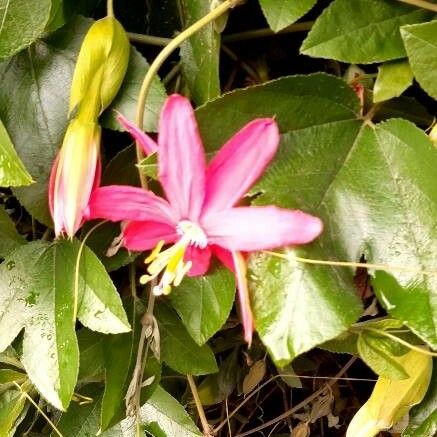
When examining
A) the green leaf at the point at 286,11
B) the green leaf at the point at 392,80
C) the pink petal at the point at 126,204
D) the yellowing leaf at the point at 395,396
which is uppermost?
the green leaf at the point at 286,11

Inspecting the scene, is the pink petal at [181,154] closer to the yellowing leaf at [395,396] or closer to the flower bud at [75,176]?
the flower bud at [75,176]

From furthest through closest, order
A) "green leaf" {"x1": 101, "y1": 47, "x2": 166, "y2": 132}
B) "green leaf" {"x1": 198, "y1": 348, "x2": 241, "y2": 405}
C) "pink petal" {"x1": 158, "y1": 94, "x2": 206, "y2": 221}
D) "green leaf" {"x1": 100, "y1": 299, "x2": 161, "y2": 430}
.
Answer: "green leaf" {"x1": 198, "y1": 348, "x2": 241, "y2": 405} < "green leaf" {"x1": 100, "y1": 299, "x2": 161, "y2": 430} < "green leaf" {"x1": 101, "y1": 47, "x2": 166, "y2": 132} < "pink petal" {"x1": 158, "y1": 94, "x2": 206, "y2": 221}

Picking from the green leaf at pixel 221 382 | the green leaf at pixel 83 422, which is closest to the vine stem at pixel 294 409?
the green leaf at pixel 221 382

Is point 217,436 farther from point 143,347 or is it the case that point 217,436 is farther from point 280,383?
point 143,347

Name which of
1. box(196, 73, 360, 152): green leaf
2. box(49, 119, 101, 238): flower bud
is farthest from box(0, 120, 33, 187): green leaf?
box(196, 73, 360, 152): green leaf

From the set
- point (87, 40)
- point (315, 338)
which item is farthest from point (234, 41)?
point (315, 338)

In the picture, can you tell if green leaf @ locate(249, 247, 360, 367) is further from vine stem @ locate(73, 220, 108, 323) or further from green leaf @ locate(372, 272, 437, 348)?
vine stem @ locate(73, 220, 108, 323)

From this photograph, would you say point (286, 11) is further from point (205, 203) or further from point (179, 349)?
point (179, 349)

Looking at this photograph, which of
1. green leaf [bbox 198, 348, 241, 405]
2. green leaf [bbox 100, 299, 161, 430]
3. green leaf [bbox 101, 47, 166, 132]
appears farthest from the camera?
green leaf [bbox 198, 348, 241, 405]
